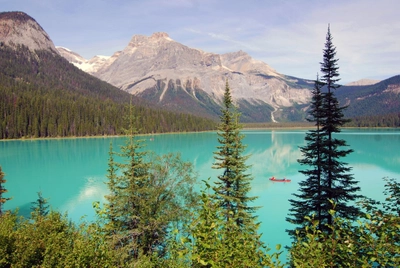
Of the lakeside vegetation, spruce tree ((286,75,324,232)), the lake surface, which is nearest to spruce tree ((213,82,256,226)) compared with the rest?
the lakeside vegetation

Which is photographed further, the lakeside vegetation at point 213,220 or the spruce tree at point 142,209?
the spruce tree at point 142,209

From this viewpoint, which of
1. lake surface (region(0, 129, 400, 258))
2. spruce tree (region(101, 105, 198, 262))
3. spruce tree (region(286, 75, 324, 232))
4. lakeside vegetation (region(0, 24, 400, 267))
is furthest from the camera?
lake surface (region(0, 129, 400, 258))

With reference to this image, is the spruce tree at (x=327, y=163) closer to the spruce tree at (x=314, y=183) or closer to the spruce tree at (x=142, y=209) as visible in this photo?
the spruce tree at (x=314, y=183)

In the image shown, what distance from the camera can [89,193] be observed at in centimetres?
4091

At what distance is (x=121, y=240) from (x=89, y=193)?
2610cm

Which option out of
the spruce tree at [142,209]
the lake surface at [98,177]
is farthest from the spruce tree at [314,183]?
the lake surface at [98,177]

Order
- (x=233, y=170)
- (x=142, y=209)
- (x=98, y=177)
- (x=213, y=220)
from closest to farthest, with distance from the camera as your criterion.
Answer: (x=213, y=220)
(x=142, y=209)
(x=233, y=170)
(x=98, y=177)

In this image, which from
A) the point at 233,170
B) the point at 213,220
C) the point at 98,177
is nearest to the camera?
the point at 213,220

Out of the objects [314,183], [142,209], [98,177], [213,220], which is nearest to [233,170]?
[314,183]

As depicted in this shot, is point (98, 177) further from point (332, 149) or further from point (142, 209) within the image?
point (332, 149)

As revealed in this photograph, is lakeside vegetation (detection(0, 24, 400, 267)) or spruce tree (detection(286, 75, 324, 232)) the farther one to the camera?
spruce tree (detection(286, 75, 324, 232))

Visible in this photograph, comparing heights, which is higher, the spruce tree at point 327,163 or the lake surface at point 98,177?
the spruce tree at point 327,163

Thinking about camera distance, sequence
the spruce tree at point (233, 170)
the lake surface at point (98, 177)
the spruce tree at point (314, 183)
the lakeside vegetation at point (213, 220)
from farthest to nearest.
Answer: the lake surface at point (98, 177), the spruce tree at point (233, 170), the spruce tree at point (314, 183), the lakeside vegetation at point (213, 220)

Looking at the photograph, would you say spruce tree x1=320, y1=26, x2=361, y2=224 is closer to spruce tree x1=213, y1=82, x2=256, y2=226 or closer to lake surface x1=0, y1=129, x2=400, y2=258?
spruce tree x1=213, y1=82, x2=256, y2=226
